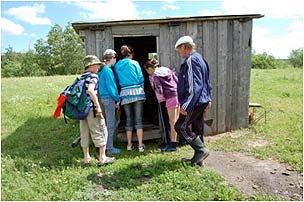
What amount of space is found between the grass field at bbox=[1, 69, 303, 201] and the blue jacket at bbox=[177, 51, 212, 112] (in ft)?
3.45

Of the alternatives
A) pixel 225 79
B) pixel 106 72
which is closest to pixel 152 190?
pixel 106 72

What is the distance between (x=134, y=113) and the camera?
614 centimetres

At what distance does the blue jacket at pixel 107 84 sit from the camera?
5711 millimetres

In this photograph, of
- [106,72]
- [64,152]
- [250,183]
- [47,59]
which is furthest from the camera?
[47,59]

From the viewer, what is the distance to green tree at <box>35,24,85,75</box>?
52.9 meters

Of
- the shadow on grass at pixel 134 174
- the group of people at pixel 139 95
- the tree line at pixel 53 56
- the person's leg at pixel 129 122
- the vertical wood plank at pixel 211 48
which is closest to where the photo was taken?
the shadow on grass at pixel 134 174

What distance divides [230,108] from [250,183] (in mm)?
2877

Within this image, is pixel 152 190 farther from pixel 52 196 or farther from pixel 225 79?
pixel 225 79

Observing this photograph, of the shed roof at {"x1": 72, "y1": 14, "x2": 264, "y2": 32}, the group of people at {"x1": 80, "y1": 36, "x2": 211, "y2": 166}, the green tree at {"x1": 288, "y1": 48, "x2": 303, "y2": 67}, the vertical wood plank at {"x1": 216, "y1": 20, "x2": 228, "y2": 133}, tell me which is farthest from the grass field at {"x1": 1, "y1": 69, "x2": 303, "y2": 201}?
the green tree at {"x1": 288, "y1": 48, "x2": 303, "y2": 67}

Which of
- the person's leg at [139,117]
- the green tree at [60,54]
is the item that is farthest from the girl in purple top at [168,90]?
the green tree at [60,54]

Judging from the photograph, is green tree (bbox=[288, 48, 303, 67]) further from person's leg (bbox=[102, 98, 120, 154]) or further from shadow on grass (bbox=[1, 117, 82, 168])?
person's leg (bbox=[102, 98, 120, 154])

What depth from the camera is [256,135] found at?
6984 mm

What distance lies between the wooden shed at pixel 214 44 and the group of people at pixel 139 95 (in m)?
0.59

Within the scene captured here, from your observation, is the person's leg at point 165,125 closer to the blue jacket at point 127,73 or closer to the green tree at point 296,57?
the blue jacket at point 127,73
